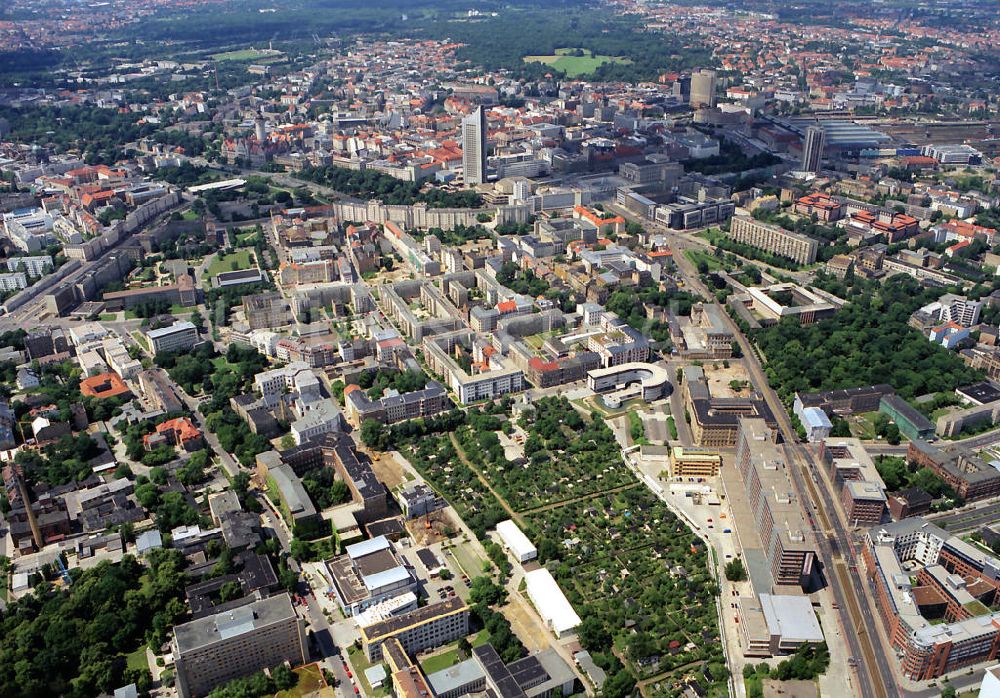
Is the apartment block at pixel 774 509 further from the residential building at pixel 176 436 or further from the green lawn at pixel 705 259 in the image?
the green lawn at pixel 705 259

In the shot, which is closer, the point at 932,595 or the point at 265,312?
the point at 932,595

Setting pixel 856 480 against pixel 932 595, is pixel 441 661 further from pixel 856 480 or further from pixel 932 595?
pixel 856 480

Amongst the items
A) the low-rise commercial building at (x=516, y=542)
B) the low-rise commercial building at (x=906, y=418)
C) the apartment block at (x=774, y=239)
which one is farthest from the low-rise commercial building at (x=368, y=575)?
the apartment block at (x=774, y=239)

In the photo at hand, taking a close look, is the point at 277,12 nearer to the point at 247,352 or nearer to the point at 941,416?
the point at 247,352

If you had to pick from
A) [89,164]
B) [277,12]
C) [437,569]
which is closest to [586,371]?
[437,569]

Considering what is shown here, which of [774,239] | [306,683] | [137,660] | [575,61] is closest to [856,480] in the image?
[306,683]

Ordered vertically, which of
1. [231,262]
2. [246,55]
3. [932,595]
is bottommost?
[932,595]
